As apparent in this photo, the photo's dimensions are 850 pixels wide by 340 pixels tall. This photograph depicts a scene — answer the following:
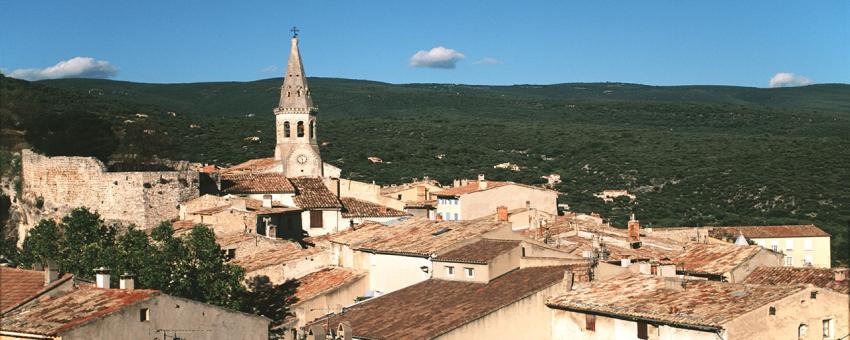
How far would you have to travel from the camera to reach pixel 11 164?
48000mm

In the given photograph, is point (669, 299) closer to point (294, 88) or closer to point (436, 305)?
point (436, 305)

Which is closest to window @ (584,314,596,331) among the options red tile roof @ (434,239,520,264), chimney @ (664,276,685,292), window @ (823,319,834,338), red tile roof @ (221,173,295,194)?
chimney @ (664,276,685,292)

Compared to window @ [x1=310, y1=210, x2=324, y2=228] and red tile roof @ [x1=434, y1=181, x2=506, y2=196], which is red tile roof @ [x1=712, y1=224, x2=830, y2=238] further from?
window @ [x1=310, y1=210, x2=324, y2=228]

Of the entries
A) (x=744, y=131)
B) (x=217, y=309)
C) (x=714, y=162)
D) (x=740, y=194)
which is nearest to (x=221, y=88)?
(x=744, y=131)

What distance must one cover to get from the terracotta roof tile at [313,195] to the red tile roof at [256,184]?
0.55 m

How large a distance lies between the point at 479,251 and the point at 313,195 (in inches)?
797

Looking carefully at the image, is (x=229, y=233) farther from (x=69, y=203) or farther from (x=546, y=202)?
(x=546, y=202)

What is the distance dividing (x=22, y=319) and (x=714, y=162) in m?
78.7

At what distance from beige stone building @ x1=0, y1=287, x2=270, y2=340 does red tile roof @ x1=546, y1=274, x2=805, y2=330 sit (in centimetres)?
699

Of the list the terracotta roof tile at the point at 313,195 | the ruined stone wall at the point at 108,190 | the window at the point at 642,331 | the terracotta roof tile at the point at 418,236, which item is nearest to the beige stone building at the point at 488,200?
the terracotta roof tile at the point at 313,195

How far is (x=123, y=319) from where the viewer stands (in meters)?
21.3

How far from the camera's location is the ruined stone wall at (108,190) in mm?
45656

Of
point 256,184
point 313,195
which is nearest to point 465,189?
point 313,195

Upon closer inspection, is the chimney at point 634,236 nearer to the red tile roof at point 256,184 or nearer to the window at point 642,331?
the window at point 642,331
